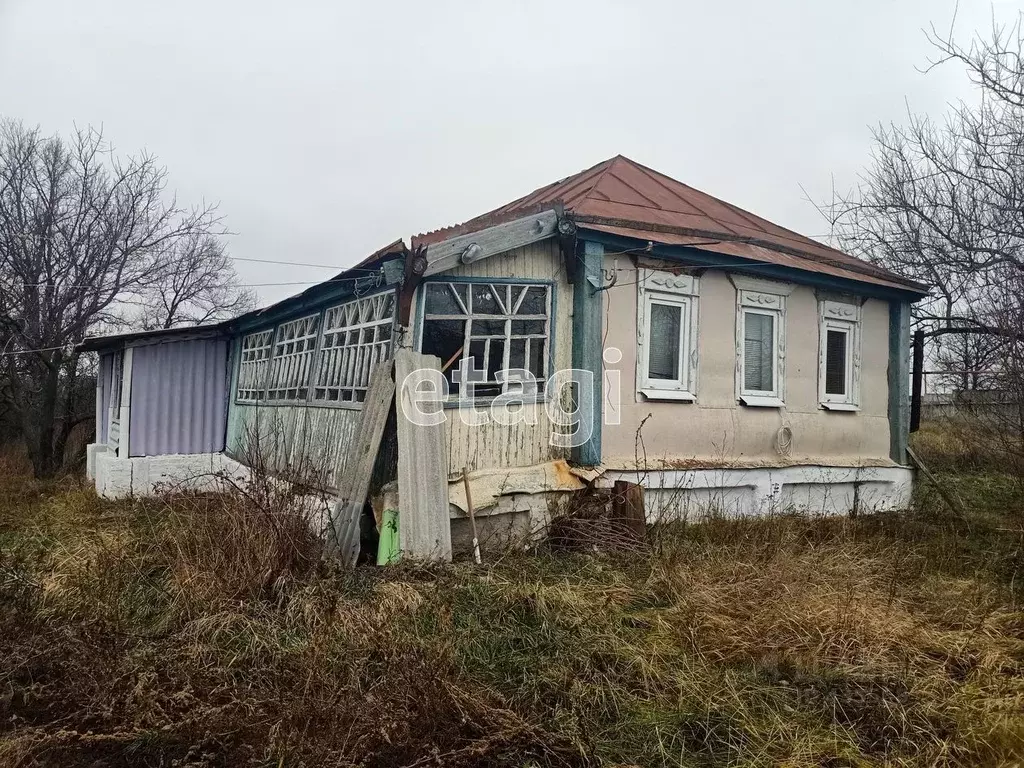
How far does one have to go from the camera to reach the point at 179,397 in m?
11.4

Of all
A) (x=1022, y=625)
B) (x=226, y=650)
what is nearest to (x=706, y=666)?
(x=1022, y=625)

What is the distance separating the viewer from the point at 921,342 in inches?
420

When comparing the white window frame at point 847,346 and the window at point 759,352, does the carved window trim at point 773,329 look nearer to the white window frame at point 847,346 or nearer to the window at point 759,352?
the window at point 759,352

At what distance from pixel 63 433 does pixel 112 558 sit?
10.8 metres

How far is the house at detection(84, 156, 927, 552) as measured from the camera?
22.4 feet

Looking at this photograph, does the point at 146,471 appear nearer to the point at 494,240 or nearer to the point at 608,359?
the point at 494,240

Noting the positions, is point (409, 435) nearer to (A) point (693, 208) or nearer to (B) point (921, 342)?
(A) point (693, 208)

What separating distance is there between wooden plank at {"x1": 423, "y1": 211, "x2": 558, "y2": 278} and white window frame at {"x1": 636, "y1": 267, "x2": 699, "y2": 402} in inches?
54.2

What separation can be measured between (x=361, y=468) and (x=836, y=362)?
6491mm

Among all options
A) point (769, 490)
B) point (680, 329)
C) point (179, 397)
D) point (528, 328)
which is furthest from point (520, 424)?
point (179, 397)

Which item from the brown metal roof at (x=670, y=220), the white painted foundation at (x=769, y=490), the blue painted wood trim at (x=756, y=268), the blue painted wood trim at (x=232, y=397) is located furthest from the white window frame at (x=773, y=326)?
the blue painted wood trim at (x=232, y=397)

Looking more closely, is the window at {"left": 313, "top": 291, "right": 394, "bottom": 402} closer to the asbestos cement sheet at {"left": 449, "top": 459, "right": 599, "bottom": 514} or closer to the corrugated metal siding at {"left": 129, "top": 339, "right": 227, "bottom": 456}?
the asbestos cement sheet at {"left": 449, "top": 459, "right": 599, "bottom": 514}

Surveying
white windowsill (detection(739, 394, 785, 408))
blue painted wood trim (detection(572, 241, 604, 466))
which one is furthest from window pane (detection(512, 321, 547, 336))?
white windowsill (detection(739, 394, 785, 408))

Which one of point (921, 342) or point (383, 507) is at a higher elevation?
point (921, 342)
